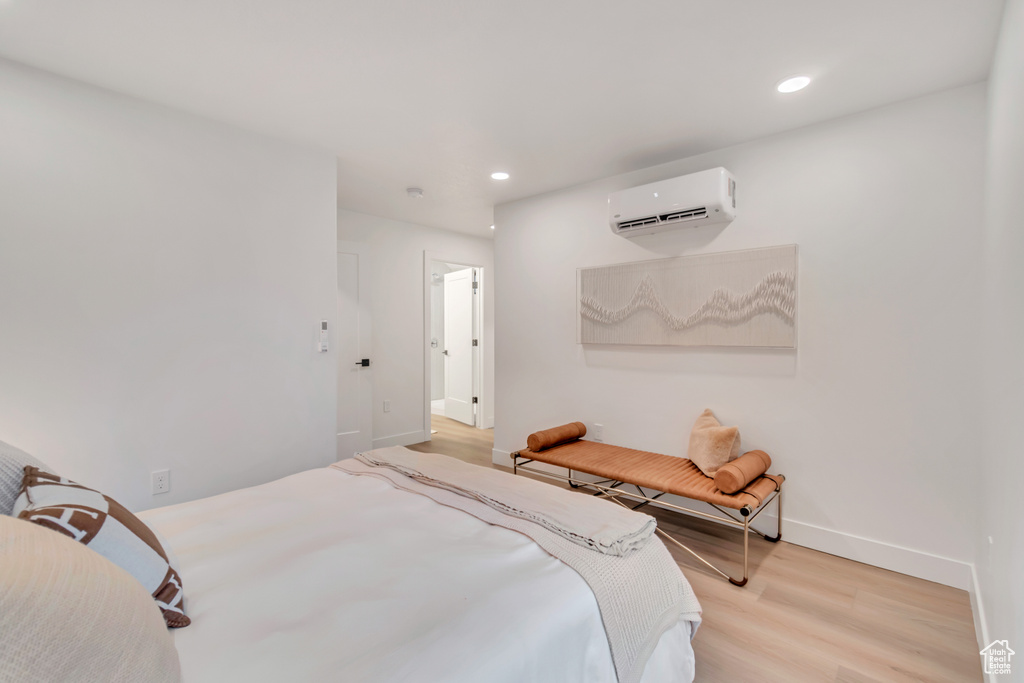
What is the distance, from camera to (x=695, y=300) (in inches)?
124

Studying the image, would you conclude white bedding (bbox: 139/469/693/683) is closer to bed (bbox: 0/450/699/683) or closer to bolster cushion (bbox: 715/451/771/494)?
bed (bbox: 0/450/699/683)

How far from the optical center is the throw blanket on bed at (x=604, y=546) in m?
1.34

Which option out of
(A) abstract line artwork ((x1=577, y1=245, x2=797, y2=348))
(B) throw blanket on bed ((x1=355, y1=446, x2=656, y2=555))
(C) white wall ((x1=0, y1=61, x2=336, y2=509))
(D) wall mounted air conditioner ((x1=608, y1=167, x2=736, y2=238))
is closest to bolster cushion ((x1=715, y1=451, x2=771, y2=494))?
(A) abstract line artwork ((x1=577, y1=245, x2=797, y2=348))

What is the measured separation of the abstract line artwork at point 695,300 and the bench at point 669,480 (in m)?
0.81

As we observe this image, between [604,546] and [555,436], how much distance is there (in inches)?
76.1

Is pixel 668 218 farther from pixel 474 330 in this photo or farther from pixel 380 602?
pixel 474 330

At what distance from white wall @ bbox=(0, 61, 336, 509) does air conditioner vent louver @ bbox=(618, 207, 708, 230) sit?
208cm

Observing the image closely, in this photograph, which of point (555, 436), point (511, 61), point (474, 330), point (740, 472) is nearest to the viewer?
point (511, 61)

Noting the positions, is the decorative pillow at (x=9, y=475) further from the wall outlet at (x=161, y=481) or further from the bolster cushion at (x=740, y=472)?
the bolster cushion at (x=740, y=472)

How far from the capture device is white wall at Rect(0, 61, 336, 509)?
2.17 m

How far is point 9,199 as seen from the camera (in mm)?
2117

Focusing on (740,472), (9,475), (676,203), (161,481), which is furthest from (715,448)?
(161,481)

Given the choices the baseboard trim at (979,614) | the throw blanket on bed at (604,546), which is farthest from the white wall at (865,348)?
the throw blanket on bed at (604,546)

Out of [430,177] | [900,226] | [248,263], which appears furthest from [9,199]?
[900,226]
